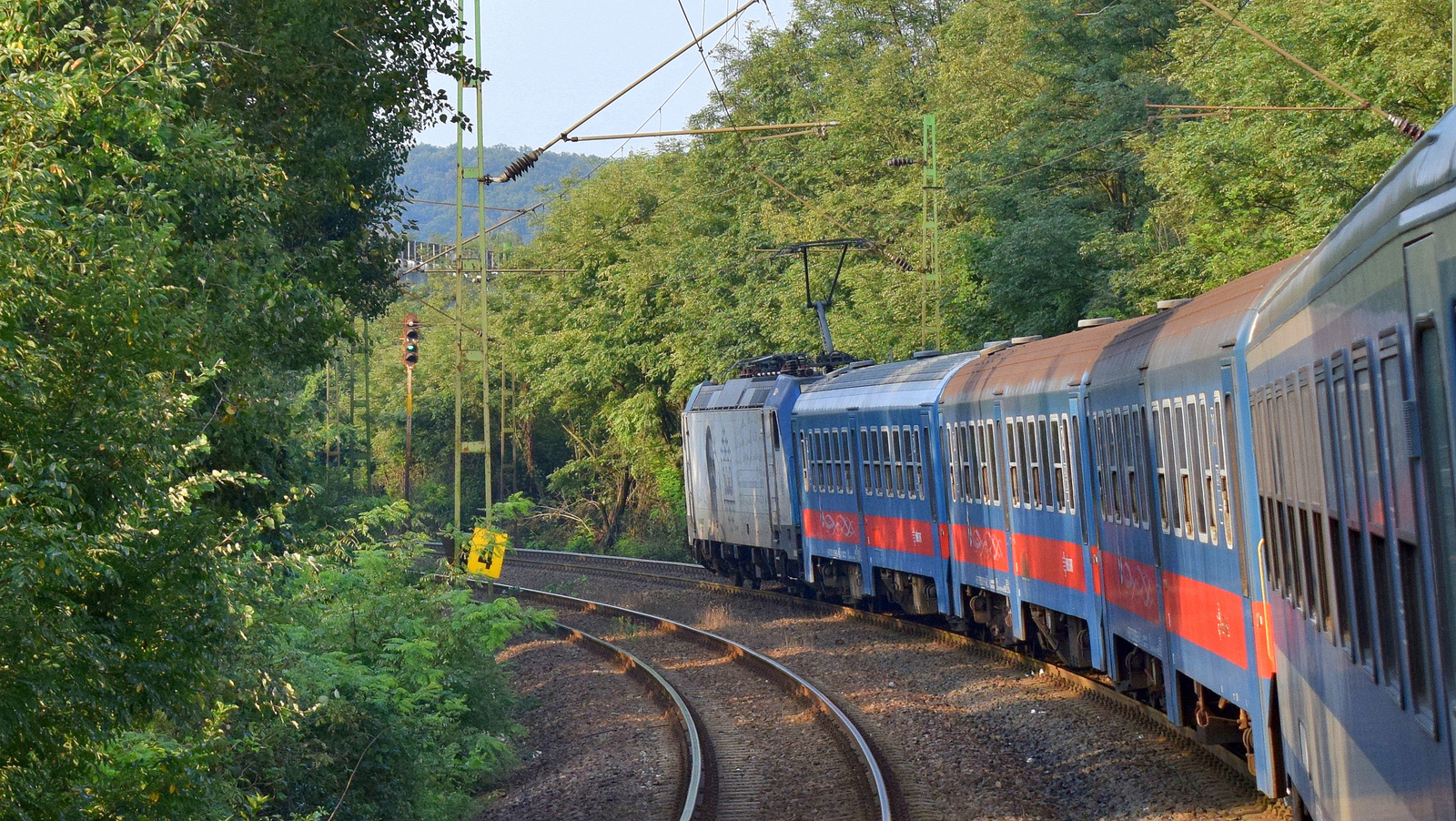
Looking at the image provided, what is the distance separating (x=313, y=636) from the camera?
1413cm

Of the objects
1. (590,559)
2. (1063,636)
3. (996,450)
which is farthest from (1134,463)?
(590,559)

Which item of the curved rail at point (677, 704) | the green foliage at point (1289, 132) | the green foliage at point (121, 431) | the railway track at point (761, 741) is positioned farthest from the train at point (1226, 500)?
the green foliage at point (1289, 132)

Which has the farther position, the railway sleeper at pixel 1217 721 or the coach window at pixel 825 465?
the coach window at pixel 825 465

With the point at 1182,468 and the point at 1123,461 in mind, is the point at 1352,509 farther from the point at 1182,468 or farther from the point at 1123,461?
the point at 1123,461

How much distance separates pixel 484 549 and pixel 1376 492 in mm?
15051

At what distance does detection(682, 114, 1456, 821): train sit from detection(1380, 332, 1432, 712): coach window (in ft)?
0.04

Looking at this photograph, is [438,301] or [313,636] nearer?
[313,636]

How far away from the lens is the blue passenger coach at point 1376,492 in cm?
318

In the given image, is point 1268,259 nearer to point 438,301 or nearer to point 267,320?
point 267,320

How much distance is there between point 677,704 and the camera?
15930 mm

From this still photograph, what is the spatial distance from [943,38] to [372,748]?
32.7 metres

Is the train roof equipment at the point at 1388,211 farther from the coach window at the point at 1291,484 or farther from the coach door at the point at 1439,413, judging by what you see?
the coach window at the point at 1291,484

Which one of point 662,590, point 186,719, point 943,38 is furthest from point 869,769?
point 943,38

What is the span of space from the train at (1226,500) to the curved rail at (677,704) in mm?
3623
